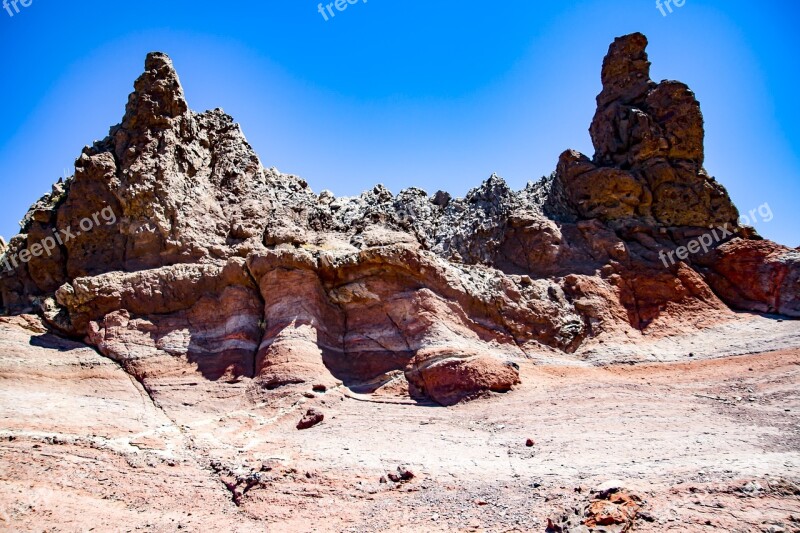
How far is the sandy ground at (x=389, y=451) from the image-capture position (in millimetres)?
8836

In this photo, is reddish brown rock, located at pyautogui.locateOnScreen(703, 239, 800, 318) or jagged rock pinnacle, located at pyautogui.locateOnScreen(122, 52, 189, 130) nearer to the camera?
reddish brown rock, located at pyautogui.locateOnScreen(703, 239, 800, 318)

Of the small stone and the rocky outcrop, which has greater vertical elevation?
the rocky outcrop

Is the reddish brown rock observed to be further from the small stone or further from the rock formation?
the small stone

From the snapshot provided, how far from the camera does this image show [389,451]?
11656 millimetres

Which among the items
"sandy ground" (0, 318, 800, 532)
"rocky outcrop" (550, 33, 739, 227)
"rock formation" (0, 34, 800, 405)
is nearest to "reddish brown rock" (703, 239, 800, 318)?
"rock formation" (0, 34, 800, 405)

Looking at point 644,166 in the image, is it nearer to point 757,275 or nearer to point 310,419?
point 757,275

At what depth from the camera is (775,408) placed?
1357 cm

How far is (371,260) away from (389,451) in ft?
25.2

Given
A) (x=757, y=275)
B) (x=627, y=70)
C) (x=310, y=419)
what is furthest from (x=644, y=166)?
(x=310, y=419)

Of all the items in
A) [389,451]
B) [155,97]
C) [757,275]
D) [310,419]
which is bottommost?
[389,451]

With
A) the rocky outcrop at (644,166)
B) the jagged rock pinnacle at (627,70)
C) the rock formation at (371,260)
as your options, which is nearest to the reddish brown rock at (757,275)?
the rock formation at (371,260)

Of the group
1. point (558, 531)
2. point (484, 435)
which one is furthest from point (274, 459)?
point (558, 531)

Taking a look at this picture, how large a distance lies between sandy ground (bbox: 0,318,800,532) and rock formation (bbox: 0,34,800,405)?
1369 millimetres

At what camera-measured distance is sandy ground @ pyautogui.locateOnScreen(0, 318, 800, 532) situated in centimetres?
Result: 884
